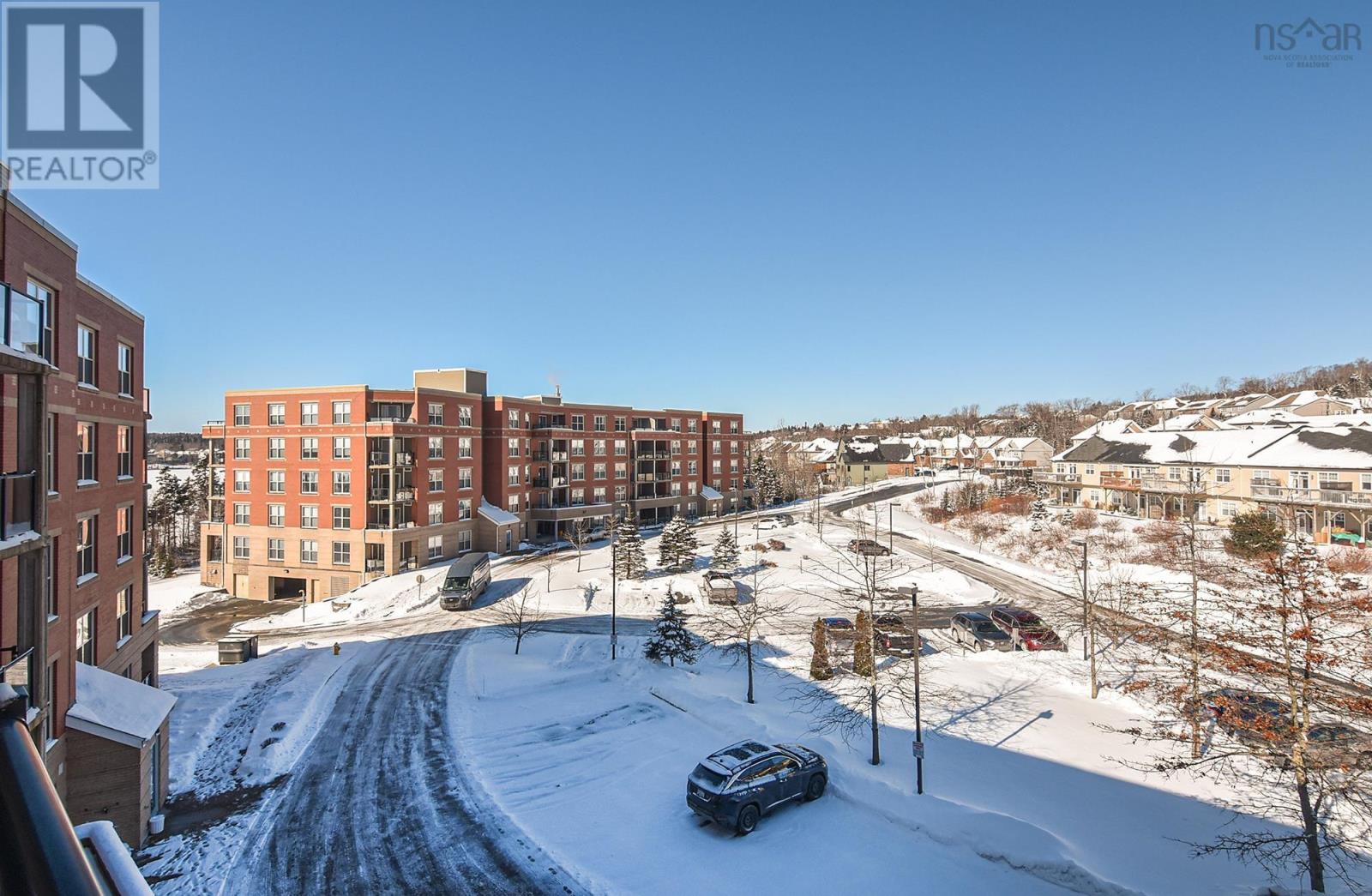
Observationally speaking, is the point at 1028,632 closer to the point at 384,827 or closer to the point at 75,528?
the point at 384,827

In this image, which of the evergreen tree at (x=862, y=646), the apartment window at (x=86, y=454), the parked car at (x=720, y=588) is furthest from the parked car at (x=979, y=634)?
the apartment window at (x=86, y=454)

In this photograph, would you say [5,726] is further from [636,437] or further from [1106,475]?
[1106,475]

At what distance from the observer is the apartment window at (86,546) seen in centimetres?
1760

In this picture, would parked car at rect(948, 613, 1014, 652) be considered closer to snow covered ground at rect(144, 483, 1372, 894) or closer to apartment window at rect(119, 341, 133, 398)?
snow covered ground at rect(144, 483, 1372, 894)

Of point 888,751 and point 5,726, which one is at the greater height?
Result: point 5,726

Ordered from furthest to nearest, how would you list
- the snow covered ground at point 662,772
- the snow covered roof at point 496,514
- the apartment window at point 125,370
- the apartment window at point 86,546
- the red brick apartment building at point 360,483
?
the snow covered roof at point 496,514 < the red brick apartment building at point 360,483 < the apartment window at point 125,370 < the apartment window at point 86,546 < the snow covered ground at point 662,772

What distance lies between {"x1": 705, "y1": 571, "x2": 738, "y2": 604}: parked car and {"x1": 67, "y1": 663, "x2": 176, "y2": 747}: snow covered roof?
92.1 ft

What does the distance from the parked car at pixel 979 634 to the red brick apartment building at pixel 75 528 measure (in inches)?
1233

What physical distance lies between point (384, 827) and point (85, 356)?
15.0 metres

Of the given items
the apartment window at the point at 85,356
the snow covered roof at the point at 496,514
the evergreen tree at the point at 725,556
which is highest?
the apartment window at the point at 85,356

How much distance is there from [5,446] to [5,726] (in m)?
15.3

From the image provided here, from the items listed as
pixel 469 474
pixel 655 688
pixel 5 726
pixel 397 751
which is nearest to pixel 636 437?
pixel 469 474

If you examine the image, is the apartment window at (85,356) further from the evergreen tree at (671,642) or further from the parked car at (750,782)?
the evergreen tree at (671,642)

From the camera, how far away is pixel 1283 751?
524 inches
